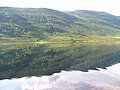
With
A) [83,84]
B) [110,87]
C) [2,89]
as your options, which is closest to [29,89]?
[2,89]

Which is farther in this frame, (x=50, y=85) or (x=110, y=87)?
(x=50, y=85)

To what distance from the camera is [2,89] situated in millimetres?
32844

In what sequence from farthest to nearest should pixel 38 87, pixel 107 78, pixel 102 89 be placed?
pixel 107 78
pixel 38 87
pixel 102 89

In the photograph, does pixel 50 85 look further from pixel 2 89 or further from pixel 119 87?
pixel 119 87

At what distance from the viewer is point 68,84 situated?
107 ft

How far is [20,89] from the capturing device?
32156 millimetres

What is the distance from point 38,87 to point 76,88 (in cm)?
451

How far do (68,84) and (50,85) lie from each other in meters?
2.06

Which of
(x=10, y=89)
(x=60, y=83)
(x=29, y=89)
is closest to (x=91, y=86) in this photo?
(x=60, y=83)

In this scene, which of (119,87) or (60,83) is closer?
(119,87)

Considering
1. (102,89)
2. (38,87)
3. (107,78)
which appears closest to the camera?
(102,89)

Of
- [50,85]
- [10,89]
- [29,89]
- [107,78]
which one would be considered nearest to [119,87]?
[107,78]

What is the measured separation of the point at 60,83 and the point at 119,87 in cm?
683

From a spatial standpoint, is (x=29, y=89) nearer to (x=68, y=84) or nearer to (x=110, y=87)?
(x=68, y=84)
